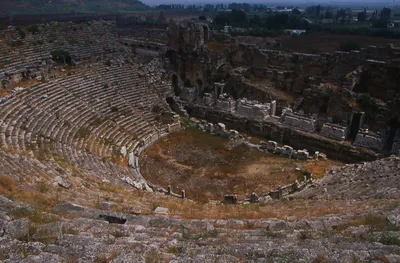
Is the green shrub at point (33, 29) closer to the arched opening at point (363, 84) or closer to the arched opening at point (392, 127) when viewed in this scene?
the arched opening at point (363, 84)

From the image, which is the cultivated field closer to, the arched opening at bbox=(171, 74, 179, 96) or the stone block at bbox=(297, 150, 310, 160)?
the arched opening at bbox=(171, 74, 179, 96)

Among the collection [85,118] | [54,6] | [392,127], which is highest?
[54,6]

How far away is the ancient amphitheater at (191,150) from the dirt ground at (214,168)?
0.10 m

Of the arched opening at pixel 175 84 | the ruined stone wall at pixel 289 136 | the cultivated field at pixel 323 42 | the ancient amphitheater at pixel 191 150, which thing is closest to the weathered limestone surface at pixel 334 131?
the ancient amphitheater at pixel 191 150

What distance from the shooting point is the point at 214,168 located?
17719mm

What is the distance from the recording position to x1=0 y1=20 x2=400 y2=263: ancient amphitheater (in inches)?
243

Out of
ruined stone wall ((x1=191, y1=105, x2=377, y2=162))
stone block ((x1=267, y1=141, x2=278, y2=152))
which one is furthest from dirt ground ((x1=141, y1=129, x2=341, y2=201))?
ruined stone wall ((x1=191, y1=105, x2=377, y2=162))

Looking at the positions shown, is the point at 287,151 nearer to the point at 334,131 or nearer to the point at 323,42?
the point at 334,131

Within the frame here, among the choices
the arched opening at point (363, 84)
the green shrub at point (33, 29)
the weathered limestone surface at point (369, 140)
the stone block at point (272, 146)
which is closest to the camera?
the weathered limestone surface at point (369, 140)

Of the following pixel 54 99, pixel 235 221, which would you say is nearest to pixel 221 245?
pixel 235 221

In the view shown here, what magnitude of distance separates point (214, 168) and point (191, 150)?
2406 mm

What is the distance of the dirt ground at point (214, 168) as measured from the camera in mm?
15945

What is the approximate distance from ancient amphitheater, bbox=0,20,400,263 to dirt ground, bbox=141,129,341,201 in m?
0.10

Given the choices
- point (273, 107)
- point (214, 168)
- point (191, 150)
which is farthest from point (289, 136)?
point (191, 150)
